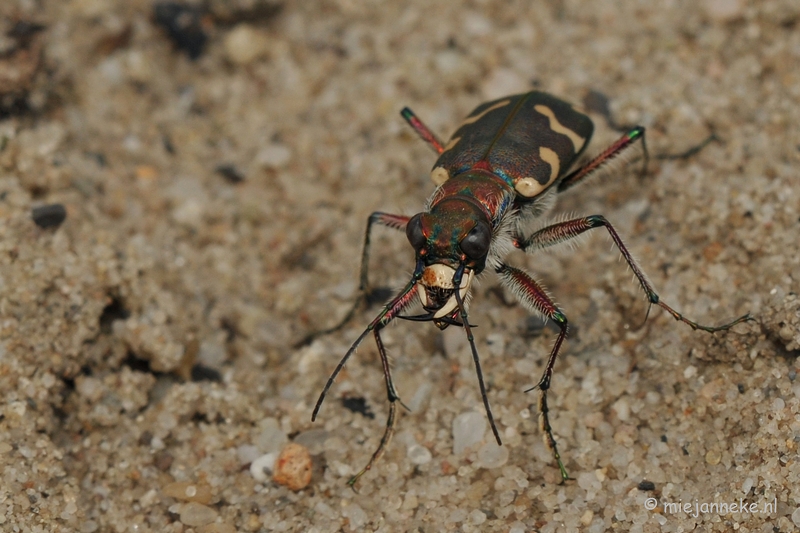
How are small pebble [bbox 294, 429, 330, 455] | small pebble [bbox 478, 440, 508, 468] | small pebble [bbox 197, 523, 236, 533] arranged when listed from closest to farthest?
1. small pebble [bbox 197, 523, 236, 533]
2. small pebble [bbox 478, 440, 508, 468]
3. small pebble [bbox 294, 429, 330, 455]

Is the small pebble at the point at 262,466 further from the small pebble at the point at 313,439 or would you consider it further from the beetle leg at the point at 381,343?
the beetle leg at the point at 381,343

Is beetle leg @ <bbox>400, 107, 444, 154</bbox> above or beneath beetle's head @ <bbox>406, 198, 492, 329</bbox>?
above

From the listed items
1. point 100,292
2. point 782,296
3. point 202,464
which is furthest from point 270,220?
point 782,296

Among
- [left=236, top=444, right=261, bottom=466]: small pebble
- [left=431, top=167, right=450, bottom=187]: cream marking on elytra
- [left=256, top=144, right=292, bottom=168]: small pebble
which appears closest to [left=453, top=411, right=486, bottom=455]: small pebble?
[left=236, top=444, right=261, bottom=466]: small pebble

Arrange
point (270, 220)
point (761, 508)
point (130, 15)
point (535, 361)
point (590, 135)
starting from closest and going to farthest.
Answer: point (761, 508) → point (535, 361) → point (590, 135) → point (270, 220) → point (130, 15)

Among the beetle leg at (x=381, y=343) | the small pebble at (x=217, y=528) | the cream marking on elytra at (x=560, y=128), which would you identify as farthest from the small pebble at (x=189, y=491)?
the cream marking on elytra at (x=560, y=128)

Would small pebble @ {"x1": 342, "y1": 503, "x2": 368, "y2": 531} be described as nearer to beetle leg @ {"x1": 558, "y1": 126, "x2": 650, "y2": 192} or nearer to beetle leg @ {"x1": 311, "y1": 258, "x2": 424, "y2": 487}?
beetle leg @ {"x1": 311, "y1": 258, "x2": 424, "y2": 487}

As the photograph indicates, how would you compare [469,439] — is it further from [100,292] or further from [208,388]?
[100,292]
